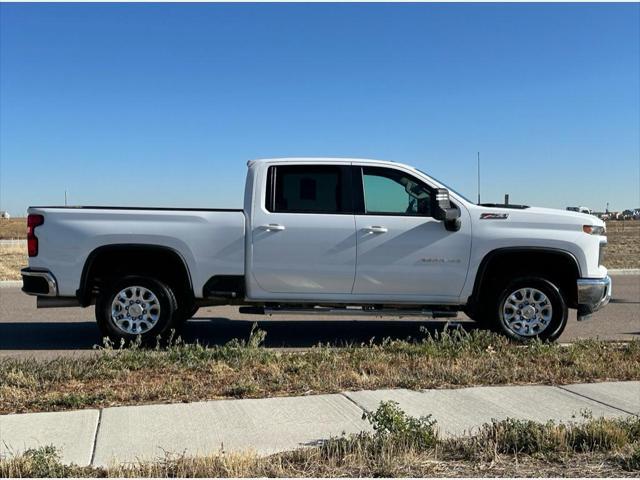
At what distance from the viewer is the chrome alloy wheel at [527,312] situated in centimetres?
737

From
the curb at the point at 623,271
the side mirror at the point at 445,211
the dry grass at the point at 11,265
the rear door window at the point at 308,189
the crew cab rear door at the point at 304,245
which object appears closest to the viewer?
the side mirror at the point at 445,211

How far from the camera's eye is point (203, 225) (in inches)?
286

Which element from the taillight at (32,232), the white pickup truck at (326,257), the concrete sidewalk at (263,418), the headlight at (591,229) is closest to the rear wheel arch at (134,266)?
the white pickup truck at (326,257)

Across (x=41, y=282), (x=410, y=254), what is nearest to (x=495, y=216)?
(x=410, y=254)

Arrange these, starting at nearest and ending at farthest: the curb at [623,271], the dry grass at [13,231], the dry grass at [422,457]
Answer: the dry grass at [422,457] → the curb at [623,271] → the dry grass at [13,231]

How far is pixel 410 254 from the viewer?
7332 millimetres

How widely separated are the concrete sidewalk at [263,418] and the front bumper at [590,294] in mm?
1751

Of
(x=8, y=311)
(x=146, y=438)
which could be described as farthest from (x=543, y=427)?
(x=8, y=311)

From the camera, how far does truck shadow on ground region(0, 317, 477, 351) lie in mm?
7902

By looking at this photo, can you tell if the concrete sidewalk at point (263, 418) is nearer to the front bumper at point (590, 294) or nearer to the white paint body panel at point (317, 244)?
the front bumper at point (590, 294)

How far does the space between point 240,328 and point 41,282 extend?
9.22 ft

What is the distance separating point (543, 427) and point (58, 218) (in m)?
5.57

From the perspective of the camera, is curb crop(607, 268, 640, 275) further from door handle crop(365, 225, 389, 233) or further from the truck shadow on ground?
door handle crop(365, 225, 389, 233)

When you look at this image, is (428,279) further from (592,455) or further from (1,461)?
(1,461)
